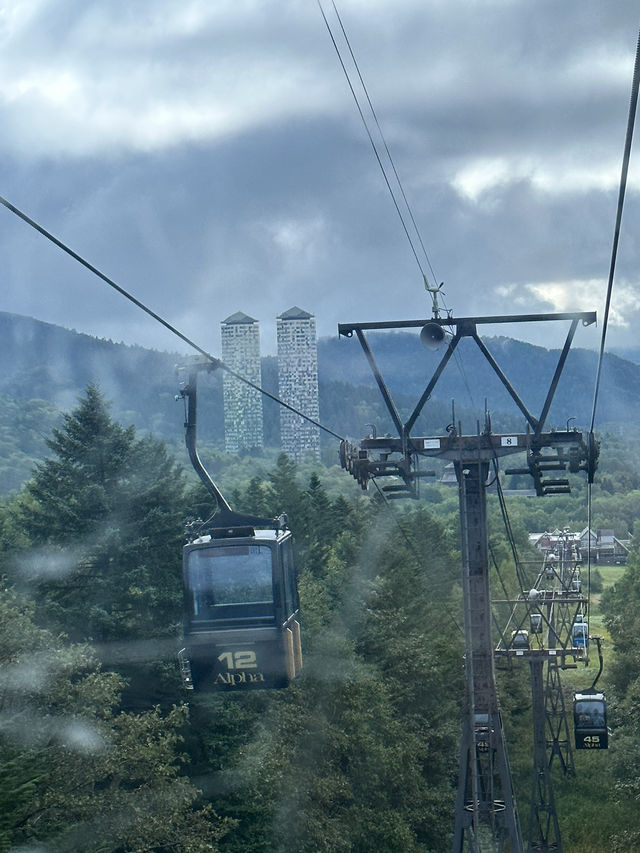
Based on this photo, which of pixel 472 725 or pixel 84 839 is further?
pixel 84 839

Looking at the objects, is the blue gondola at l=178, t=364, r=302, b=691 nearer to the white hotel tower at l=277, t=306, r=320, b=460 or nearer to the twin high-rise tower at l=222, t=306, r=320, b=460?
the twin high-rise tower at l=222, t=306, r=320, b=460

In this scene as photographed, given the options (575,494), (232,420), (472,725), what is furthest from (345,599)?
(232,420)

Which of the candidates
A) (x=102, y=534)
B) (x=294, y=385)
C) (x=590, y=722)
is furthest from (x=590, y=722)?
(x=294, y=385)

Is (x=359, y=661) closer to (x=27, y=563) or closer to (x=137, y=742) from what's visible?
(x=27, y=563)

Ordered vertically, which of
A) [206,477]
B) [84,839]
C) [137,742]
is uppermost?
[206,477]

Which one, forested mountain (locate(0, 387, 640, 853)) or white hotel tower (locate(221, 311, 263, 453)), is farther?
white hotel tower (locate(221, 311, 263, 453))

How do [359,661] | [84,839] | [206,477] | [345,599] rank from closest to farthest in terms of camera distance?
1. [206,477]
2. [84,839]
3. [359,661]
4. [345,599]

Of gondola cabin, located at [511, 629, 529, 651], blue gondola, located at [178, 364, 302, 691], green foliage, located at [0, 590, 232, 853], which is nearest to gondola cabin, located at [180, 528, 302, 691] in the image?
blue gondola, located at [178, 364, 302, 691]

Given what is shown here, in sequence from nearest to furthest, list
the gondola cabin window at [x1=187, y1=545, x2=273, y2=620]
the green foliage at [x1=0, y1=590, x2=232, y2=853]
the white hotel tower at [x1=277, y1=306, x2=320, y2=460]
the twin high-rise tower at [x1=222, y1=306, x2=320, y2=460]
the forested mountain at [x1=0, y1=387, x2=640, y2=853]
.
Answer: the gondola cabin window at [x1=187, y1=545, x2=273, y2=620]
the green foliage at [x1=0, y1=590, x2=232, y2=853]
the forested mountain at [x1=0, y1=387, x2=640, y2=853]
the twin high-rise tower at [x1=222, y1=306, x2=320, y2=460]
the white hotel tower at [x1=277, y1=306, x2=320, y2=460]
